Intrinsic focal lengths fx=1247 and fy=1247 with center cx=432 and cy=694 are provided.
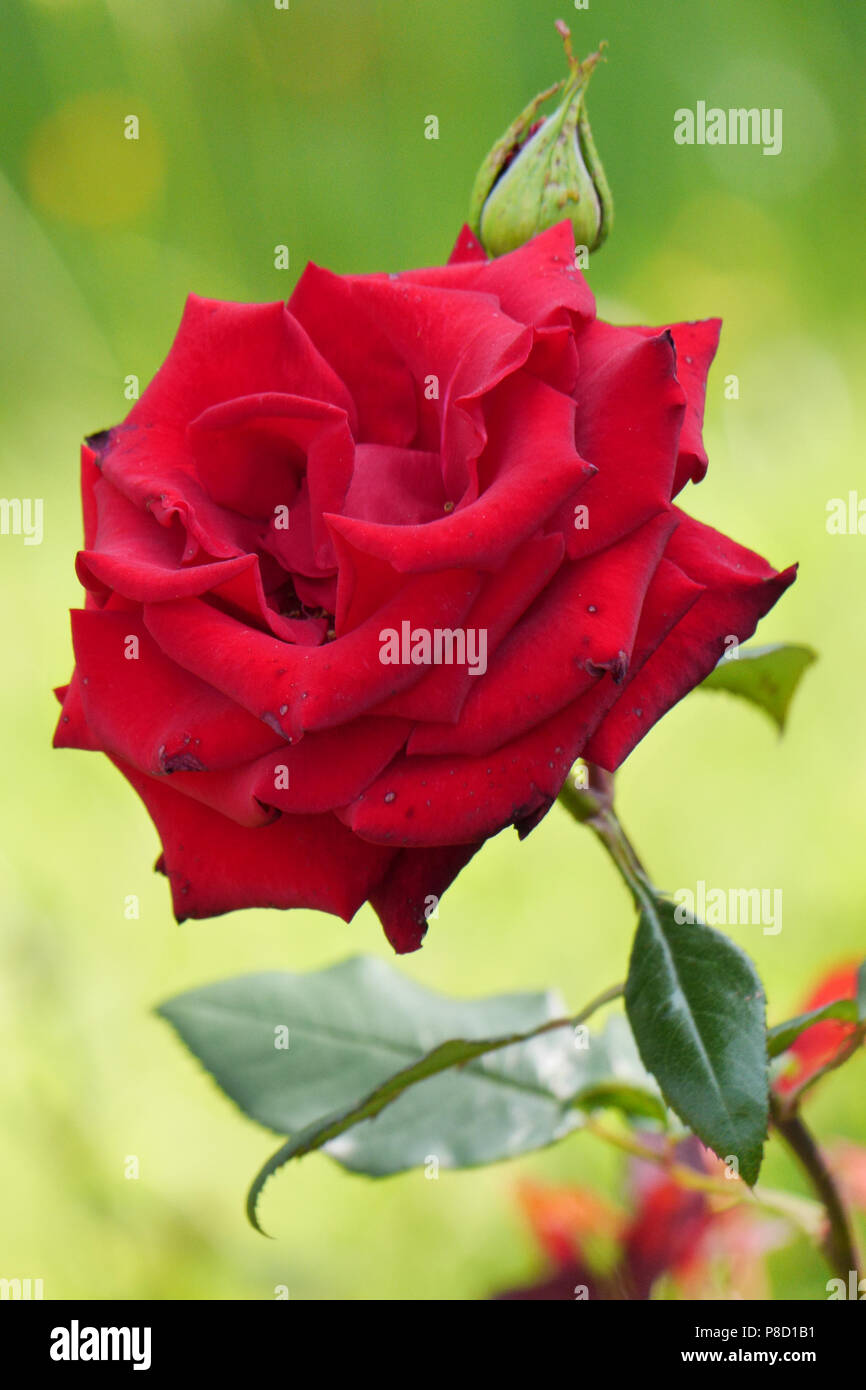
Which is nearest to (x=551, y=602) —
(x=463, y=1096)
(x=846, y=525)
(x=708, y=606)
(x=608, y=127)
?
(x=708, y=606)

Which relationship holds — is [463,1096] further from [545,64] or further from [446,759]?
[545,64]

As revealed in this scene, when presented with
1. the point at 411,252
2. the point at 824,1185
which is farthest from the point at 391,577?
the point at 411,252

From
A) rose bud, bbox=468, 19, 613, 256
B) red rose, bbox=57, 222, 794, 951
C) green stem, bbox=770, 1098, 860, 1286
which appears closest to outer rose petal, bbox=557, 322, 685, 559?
red rose, bbox=57, 222, 794, 951

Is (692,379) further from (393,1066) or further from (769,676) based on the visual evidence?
(393,1066)

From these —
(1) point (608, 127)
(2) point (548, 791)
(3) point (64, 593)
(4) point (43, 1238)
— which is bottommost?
(4) point (43, 1238)

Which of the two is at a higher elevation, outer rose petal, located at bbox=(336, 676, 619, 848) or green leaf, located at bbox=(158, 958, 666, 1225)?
outer rose petal, located at bbox=(336, 676, 619, 848)

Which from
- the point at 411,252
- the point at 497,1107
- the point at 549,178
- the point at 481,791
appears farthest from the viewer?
the point at 411,252

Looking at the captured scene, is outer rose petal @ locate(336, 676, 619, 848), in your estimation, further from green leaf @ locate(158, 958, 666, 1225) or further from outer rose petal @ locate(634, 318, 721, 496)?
green leaf @ locate(158, 958, 666, 1225)
